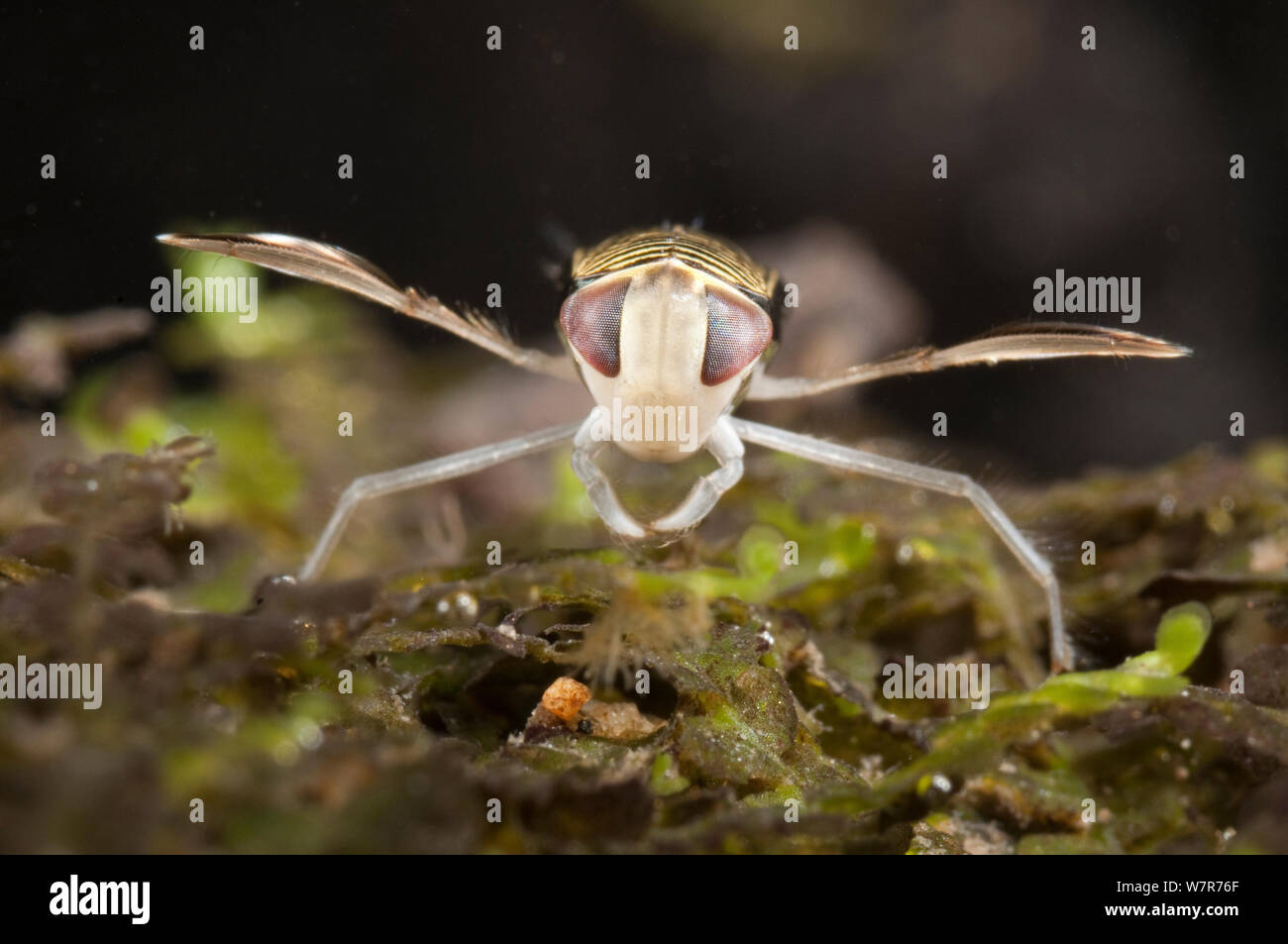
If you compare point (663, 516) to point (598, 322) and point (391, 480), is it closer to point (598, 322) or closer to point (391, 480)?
point (598, 322)

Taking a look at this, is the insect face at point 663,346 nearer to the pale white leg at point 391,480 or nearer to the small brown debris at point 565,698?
the pale white leg at point 391,480

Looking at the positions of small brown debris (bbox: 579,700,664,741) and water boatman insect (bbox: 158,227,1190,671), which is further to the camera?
water boatman insect (bbox: 158,227,1190,671)

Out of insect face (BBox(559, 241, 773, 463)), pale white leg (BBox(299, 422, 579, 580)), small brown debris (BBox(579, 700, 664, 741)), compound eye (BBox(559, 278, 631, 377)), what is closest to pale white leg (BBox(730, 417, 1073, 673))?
insect face (BBox(559, 241, 773, 463))

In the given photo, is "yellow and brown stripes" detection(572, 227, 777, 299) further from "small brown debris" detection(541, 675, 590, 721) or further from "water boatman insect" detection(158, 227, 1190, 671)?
"small brown debris" detection(541, 675, 590, 721)

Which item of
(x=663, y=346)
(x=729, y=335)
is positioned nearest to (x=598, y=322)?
(x=663, y=346)

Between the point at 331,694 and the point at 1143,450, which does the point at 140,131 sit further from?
the point at 1143,450

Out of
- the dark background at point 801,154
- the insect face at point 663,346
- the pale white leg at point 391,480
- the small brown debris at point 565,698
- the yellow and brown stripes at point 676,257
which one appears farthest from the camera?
the dark background at point 801,154

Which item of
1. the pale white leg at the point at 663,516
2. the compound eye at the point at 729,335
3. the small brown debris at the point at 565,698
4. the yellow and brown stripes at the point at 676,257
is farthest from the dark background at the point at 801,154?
the small brown debris at the point at 565,698
